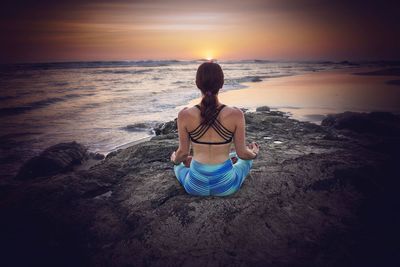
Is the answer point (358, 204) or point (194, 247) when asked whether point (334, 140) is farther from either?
point (194, 247)

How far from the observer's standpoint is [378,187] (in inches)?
117

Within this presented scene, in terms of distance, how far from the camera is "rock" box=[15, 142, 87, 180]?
489cm

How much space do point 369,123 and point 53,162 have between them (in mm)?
7319

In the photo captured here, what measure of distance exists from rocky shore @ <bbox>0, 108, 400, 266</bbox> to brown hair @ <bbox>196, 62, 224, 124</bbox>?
1.02 meters

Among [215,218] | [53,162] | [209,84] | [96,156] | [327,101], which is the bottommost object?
[96,156]

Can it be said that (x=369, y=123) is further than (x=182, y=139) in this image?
Yes

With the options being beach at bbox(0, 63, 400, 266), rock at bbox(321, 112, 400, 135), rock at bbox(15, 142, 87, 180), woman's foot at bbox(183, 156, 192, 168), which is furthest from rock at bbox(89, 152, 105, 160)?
rock at bbox(321, 112, 400, 135)

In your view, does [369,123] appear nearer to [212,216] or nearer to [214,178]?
[214,178]

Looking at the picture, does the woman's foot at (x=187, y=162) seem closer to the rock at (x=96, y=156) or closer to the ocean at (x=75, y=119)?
the rock at (x=96, y=156)

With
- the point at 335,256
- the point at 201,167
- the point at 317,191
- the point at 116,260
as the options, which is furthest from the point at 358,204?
the point at 116,260

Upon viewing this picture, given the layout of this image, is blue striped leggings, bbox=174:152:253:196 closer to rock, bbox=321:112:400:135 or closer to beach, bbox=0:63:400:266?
beach, bbox=0:63:400:266

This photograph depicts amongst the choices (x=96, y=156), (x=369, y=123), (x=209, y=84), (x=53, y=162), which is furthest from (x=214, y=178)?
(x=369, y=123)

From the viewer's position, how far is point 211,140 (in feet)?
8.95

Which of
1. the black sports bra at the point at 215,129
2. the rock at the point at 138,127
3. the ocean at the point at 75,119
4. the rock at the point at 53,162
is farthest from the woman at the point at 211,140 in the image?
the rock at the point at 138,127
